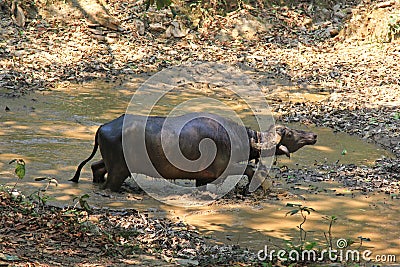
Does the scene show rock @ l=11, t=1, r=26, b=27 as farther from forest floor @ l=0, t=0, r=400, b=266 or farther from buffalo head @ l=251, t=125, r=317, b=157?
buffalo head @ l=251, t=125, r=317, b=157

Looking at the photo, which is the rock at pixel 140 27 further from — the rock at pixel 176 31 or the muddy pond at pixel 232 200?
the muddy pond at pixel 232 200

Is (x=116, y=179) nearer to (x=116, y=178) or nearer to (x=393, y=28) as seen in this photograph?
(x=116, y=178)

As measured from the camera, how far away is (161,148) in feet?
25.1

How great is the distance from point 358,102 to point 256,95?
2249 millimetres

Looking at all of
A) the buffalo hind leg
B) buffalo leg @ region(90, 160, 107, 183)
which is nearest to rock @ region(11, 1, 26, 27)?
buffalo leg @ region(90, 160, 107, 183)

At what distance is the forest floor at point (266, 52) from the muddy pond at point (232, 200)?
508 millimetres

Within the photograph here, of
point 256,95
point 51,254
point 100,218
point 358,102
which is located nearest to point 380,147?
point 358,102

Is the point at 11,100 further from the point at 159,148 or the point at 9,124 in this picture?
the point at 159,148

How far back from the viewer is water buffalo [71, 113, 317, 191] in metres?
7.59

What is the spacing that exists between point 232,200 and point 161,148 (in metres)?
1.04

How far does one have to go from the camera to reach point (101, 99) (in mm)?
12812

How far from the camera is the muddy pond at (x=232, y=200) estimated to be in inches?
262

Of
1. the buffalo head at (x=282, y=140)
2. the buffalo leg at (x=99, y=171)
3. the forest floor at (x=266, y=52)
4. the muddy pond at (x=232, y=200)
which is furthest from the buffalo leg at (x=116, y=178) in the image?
the forest floor at (x=266, y=52)

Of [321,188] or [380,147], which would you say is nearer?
[321,188]
